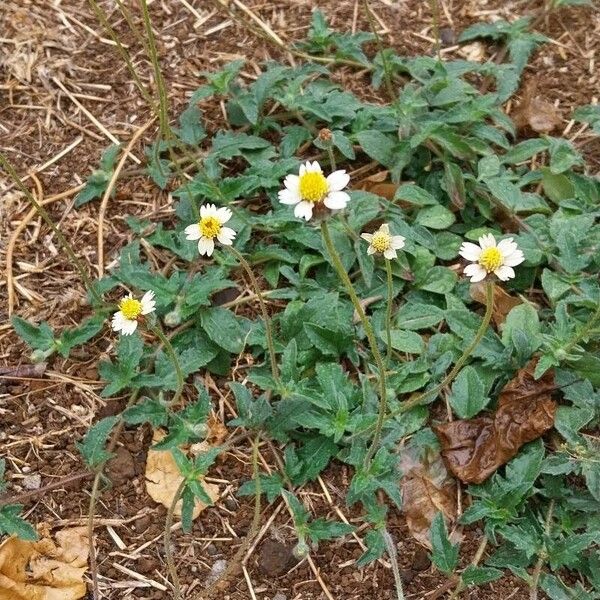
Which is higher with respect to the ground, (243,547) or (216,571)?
(243,547)

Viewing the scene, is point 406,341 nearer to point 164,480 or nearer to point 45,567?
point 164,480

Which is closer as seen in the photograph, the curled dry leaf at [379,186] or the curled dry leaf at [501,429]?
the curled dry leaf at [501,429]

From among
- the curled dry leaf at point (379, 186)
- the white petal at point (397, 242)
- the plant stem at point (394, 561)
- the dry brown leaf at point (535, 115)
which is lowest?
the plant stem at point (394, 561)

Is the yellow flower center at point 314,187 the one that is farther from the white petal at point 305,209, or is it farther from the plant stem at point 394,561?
the plant stem at point 394,561

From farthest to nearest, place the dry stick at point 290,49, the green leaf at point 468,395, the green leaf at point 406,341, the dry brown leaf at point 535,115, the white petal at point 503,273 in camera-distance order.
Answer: the dry stick at point 290,49
the dry brown leaf at point 535,115
the green leaf at point 406,341
the green leaf at point 468,395
the white petal at point 503,273

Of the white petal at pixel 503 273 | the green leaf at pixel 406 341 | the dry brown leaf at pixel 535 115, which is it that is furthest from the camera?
the dry brown leaf at pixel 535 115

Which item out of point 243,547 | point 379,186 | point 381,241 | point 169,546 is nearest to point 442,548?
point 243,547

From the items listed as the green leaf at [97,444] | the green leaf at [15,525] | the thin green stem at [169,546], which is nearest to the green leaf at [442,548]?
the thin green stem at [169,546]
